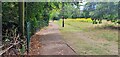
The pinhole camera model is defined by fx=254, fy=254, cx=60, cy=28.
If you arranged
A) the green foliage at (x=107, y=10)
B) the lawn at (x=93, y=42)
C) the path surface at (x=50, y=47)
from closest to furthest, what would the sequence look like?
the path surface at (x=50, y=47) < the lawn at (x=93, y=42) < the green foliage at (x=107, y=10)

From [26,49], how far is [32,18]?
4.78 m

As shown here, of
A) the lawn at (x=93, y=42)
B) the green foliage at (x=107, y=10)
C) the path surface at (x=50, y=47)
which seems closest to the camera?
the path surface at (x=50, y=47)

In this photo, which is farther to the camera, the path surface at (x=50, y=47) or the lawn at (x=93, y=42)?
the lawn at (x=93, y=42)

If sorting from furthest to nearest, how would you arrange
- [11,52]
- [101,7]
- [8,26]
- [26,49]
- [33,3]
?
[101,7] → [33,3] → [8,26] → [26,49] → [11,52]

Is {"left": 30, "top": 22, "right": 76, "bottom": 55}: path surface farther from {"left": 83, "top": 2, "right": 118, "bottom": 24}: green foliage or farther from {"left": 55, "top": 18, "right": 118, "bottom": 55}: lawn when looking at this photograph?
{"left": 83, "top": 2, "right": 118, "bottom": 24}: green foliage

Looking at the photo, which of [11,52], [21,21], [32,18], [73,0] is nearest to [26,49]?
[21,21]

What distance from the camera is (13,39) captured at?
8461 millimetres

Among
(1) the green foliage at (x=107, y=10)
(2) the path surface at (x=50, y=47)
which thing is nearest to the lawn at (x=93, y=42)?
(2) the path surface at (x=50, y=47)

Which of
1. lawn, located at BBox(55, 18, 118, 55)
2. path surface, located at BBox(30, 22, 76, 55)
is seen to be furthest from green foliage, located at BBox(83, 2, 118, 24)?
path surface, located at BBox(30, 22, 76, 55)

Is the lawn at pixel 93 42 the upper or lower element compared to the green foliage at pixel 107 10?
lower

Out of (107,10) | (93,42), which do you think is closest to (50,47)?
(93,42)

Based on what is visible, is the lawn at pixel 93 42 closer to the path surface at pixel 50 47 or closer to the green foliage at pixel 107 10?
the path surface at pixel 50 47

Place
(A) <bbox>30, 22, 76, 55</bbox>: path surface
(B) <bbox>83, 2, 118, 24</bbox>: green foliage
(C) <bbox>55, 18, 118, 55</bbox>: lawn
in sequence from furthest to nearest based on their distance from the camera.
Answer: (B) <bbox>83, 2, 118, 24</bbox>: green foliage < (C) <bbox>55, 18, 118, 55</bbox>: lawn < (A) <bbox>30, 22, 76, 55</bbox>: path surface

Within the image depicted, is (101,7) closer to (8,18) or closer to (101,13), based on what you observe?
(101,13)
